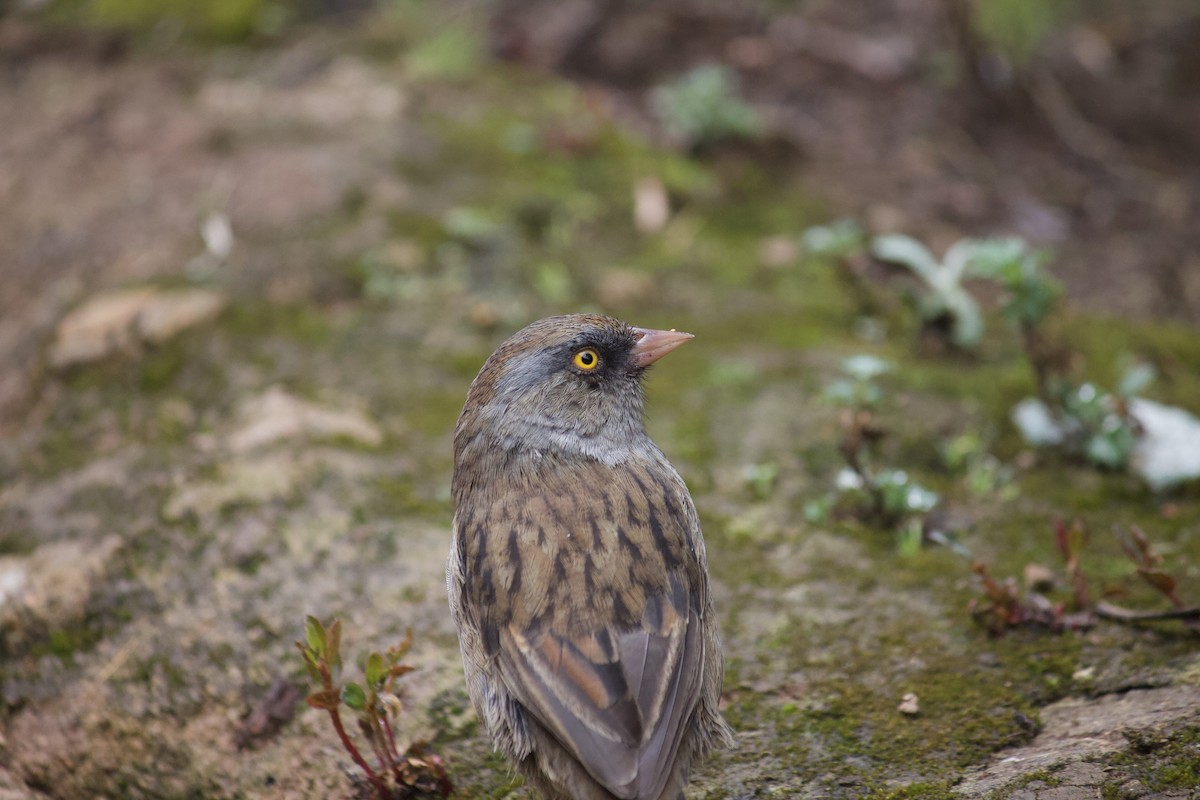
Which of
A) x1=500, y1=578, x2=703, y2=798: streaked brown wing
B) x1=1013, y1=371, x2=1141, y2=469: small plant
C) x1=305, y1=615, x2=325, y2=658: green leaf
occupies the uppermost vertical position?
x1=305, y1=615, x2=325, y2=658: green leaf

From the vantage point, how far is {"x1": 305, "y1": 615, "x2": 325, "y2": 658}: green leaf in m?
3.07

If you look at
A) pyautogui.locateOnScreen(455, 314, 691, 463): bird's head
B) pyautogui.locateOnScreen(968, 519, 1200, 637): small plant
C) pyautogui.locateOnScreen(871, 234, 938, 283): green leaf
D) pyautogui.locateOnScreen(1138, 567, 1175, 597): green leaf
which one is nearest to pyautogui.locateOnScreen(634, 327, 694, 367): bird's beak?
pyautogui.locateOnScreen(455, 314, 691, 463): bird's head

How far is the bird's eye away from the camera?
12.9 feet

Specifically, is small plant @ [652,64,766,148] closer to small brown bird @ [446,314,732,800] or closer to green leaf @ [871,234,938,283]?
green leaf @ [871,234,938,283]

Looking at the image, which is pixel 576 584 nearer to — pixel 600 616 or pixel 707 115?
pixel 600 616

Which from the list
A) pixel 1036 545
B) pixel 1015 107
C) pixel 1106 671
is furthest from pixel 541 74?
pixel 1106 671

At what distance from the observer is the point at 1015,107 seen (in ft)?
31.2

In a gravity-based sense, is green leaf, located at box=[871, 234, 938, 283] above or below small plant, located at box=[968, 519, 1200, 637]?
above

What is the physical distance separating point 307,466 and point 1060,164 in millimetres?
7056

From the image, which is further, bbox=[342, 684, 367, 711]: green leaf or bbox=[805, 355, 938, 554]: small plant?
bbox=[805, 355, 938, 554]: small plant

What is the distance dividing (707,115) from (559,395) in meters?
4.40

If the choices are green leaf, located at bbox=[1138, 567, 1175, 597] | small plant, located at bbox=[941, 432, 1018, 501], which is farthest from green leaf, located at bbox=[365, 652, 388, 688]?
small plant, located at bbox=[941, 432, 1018, 501]

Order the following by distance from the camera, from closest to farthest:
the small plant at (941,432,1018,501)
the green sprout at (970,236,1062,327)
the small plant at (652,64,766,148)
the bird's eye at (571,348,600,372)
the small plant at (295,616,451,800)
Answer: the small plant at (295,616,451,800) < the bird's eye at (571,348,600,372) < the green sprout at (970,236,1062,327) < the small plant at (941,432,1018,501) < the small plant at (652,64,766,148)

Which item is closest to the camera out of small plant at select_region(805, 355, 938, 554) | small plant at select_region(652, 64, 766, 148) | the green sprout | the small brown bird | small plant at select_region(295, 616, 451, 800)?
the small brown bird
